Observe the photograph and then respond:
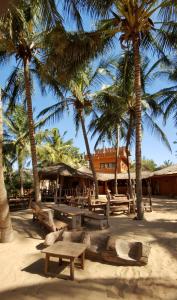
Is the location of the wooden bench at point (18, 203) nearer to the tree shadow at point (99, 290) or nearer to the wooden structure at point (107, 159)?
the tree shadow at point (99, 290)

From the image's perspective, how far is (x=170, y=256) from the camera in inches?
278

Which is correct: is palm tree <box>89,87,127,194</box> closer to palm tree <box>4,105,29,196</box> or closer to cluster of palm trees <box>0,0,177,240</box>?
cluster of palm trees <box>0,0,177,240</box>

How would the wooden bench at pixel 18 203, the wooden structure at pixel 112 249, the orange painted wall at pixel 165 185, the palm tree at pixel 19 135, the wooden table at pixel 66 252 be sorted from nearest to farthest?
the wooden table at pixel 66 252
the wooden structure at pixel 112 249
the wooden bench at pixel 18 203
the palm tree at pixel 19 135
the orange painted wall at pixel 165 185

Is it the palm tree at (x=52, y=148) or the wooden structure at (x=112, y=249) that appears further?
the palm tree at (x=52, y=148)

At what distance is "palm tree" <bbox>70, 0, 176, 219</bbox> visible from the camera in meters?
10.4

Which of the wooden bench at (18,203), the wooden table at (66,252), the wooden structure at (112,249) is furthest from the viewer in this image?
the wooden bench at (18,203)

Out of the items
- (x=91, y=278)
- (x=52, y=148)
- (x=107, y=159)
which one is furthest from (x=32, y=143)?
(x=107, y=159)

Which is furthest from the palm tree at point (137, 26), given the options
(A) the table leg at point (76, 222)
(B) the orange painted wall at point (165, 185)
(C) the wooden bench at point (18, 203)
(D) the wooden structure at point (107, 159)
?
(D) the wooden structure at point (107, 159)

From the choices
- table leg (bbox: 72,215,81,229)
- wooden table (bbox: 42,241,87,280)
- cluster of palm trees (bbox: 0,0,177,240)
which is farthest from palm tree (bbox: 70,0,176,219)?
wooden table (bbox: 42,241,87,280)

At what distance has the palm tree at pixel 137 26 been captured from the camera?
10448 millimetres

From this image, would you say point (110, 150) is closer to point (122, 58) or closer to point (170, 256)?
point (122, 58)

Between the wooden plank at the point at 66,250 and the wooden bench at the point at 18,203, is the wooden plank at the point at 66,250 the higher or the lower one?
the lower one

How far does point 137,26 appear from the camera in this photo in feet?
37.1

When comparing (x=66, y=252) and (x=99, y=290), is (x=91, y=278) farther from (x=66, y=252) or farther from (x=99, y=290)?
(x=66, y=252)
